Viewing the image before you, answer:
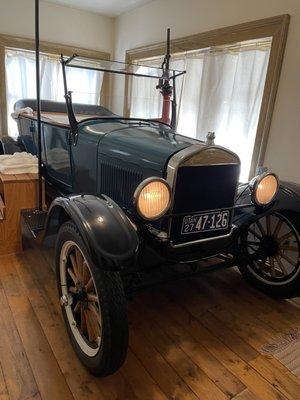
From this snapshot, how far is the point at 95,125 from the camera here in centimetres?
210

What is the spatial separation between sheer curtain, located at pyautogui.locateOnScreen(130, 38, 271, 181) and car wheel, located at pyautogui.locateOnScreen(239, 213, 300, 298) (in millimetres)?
823

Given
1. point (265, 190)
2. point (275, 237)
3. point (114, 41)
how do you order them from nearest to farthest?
point (265, 190), point (275, 237), point (114, 41)

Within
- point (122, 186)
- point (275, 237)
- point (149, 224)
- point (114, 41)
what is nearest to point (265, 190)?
point (275, 237)

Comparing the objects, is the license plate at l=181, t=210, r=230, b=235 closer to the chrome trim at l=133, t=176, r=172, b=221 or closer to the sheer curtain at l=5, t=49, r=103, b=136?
the chrome trim at l=133, t=176, r=172, b=221

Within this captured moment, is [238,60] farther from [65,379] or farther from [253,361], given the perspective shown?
[65,379]

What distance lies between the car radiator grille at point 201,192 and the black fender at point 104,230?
31cm

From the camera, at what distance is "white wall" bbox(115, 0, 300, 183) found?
88.5 inches

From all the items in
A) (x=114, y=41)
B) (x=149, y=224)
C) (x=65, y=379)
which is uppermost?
(x=114, y=41)

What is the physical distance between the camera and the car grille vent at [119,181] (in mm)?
1692

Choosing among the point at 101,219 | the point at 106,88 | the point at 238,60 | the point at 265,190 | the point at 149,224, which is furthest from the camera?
the point at 238,60

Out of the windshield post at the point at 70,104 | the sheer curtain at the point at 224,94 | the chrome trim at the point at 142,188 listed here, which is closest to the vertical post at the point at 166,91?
the sheer curtain at the point at 224,94

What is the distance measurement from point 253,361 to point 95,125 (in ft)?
5.83

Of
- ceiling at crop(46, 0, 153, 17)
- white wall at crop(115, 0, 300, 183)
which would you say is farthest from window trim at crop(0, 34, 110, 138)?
white wall at crop(115, 0, 300, 183)

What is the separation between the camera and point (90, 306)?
1.41 metres
